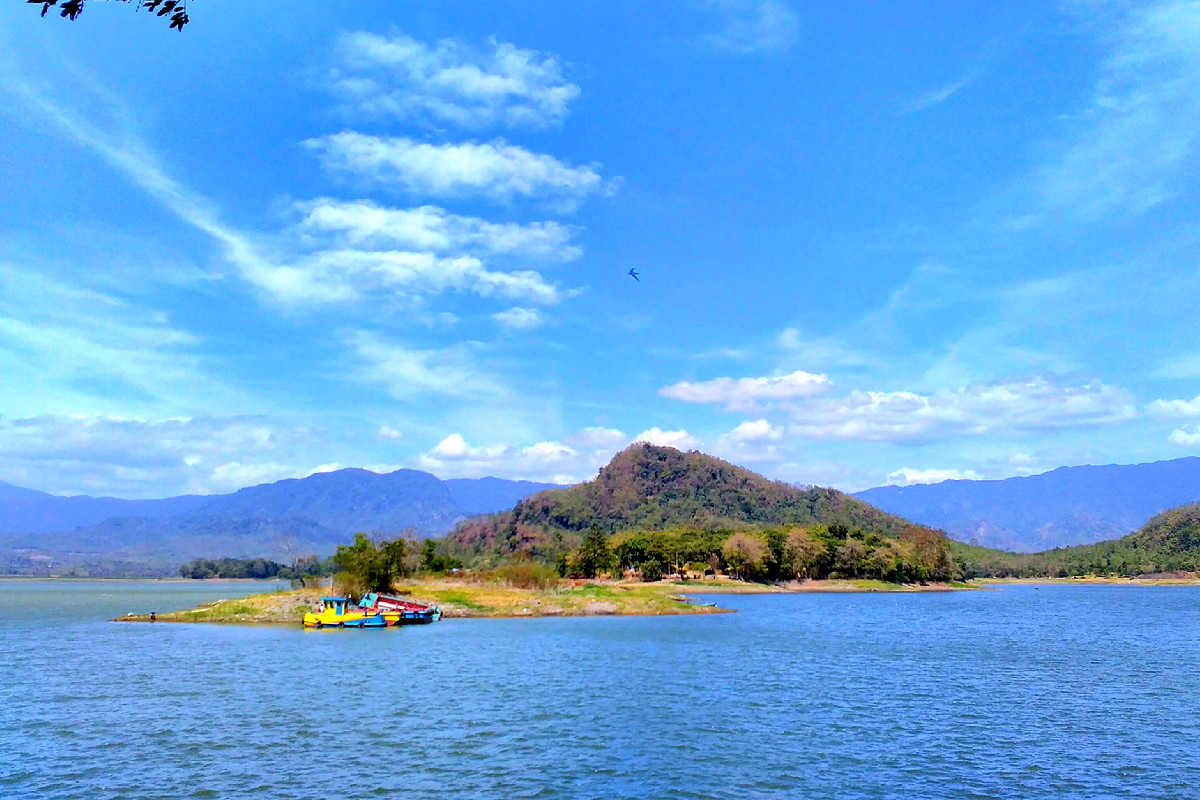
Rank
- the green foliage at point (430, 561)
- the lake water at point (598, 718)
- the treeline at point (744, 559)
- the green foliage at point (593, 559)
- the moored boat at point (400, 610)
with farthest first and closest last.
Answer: the green foliage at point (593, 559)
the treeline at point (744, 559)
the green foliage at point (430, 561)
the moored boat at point (400, 610)
the lake water at point (598, 718)

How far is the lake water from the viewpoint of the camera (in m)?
27.7

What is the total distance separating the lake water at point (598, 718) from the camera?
1089 inches

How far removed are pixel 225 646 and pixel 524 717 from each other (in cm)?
4036

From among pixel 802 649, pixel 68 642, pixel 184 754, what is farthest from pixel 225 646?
pixel 802 649

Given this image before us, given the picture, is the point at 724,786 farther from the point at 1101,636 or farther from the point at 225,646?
the point at 1101,636

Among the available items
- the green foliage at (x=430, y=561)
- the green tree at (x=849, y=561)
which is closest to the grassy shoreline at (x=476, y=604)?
the green foliage at (x=430, y=561)

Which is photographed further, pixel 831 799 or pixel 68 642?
pixel 68 642

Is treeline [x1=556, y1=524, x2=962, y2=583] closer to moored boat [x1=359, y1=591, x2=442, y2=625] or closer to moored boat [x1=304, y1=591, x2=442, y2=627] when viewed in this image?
moored boat [x1=359, y1=591, x2=442, y2=625]

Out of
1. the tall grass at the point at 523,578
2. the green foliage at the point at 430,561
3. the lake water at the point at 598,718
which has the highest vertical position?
the green foliage at the point at 430,561

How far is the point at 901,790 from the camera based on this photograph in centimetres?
2669

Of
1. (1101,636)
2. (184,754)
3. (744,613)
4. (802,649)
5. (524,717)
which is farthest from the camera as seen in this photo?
(744,613)

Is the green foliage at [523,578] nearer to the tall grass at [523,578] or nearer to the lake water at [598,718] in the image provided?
the tall grass at [523,578]

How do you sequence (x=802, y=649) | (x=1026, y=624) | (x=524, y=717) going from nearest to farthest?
1. (x=524, y=717)
2. (x=802, y=649)
3. (x=1026, y=624)

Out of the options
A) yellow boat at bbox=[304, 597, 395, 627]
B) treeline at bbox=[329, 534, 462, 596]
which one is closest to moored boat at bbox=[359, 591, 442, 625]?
yellow boat at bbox=[304, 597, 395, 627]
